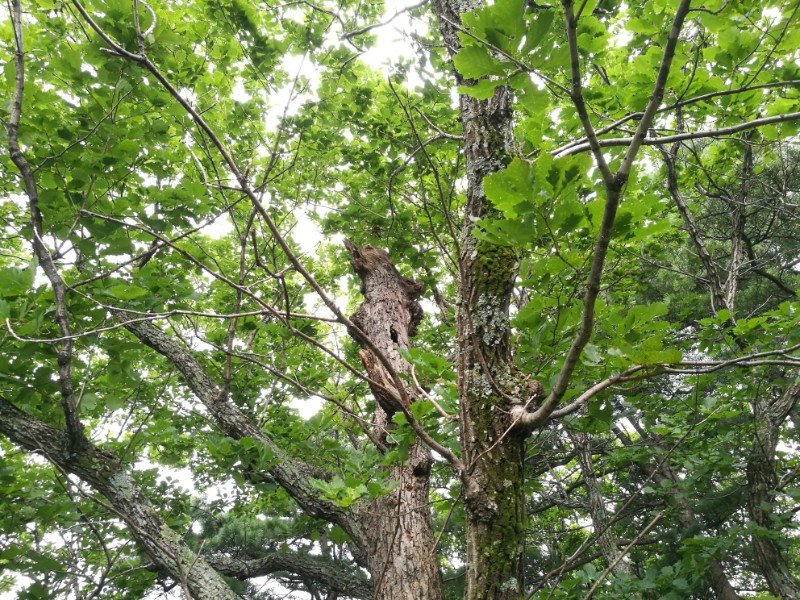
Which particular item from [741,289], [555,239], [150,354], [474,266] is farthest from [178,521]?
[741,289]

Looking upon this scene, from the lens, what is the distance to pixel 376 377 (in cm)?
252

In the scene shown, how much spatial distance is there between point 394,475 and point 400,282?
59.2 inches

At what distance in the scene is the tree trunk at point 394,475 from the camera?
2264 mm

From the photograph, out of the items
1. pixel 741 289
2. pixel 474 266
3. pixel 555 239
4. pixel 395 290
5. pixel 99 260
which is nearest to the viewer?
pixel 555 239

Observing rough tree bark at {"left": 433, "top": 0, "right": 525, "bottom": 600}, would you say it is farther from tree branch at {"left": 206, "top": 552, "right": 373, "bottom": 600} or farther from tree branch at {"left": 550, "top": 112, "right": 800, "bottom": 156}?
tree branch at {"left": 206, "top": 552, "right": 373, "bottom": 600}

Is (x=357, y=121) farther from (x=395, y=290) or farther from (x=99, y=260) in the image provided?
(x=99, y=260)

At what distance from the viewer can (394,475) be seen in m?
2.52

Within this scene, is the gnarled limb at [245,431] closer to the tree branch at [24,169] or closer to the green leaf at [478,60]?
the tree branch at [24,169]

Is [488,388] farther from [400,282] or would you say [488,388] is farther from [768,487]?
[768,487]

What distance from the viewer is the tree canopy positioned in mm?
986

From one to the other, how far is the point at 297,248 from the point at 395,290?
2071mm

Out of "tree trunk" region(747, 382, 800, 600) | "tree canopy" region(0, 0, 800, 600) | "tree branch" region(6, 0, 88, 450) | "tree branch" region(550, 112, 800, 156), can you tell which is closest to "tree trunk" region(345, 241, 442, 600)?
"tree canopy" region(0, 0, 800, 600)

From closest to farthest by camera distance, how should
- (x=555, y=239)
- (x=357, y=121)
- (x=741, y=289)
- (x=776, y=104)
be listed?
(x=555, y=239) < (x=776, y=104) < (x=357, y=121) < (x=741, y=289)

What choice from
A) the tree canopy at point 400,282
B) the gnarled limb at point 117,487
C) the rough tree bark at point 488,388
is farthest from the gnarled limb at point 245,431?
the rough tree bark at point 488,388
